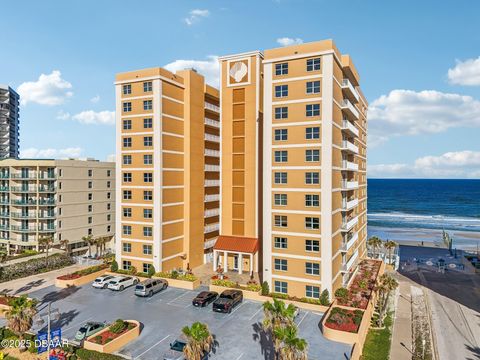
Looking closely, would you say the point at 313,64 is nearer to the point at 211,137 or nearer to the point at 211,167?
the point at 211,137

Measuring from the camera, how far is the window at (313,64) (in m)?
41.4

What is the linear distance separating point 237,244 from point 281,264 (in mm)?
10372

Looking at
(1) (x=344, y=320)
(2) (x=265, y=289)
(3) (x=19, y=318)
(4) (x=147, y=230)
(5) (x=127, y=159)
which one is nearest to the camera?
(3) (x=19, y=318)

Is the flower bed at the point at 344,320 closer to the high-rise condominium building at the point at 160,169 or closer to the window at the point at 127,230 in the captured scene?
the high-rise condominium building at the point at 160,169

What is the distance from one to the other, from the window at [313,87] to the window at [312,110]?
1.65m

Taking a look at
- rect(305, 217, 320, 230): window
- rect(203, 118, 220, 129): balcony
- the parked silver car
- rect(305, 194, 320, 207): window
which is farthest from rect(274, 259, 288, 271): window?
rect(203, 118, 220, 129): balcony

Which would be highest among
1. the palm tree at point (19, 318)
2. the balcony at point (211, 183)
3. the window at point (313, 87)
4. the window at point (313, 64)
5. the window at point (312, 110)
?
the window at point (313, 64)

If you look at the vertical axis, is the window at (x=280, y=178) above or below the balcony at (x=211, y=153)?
below

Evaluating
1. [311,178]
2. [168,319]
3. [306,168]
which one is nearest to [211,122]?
[306,168]

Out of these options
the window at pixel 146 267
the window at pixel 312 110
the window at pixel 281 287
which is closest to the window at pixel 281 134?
the window at pixel 312 110

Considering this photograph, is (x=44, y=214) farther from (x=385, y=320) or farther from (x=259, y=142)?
(x=385, y=320)

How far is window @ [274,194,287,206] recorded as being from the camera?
142ft

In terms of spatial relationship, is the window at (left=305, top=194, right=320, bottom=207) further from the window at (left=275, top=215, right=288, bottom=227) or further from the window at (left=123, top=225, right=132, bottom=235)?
the window at (left=123, top=225, right=132, bottom=235)

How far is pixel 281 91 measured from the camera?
142 ft
